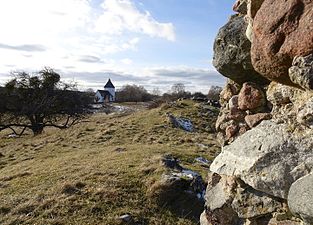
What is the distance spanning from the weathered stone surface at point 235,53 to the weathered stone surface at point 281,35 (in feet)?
2.36

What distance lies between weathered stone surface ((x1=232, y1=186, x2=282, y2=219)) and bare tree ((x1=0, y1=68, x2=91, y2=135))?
23.7 meters

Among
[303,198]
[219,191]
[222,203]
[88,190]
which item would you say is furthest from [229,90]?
[88,190]

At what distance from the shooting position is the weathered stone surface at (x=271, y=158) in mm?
2559

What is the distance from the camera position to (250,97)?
3.51m

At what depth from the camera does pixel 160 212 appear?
654 centimetres

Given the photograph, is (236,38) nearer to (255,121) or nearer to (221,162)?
(255,121)

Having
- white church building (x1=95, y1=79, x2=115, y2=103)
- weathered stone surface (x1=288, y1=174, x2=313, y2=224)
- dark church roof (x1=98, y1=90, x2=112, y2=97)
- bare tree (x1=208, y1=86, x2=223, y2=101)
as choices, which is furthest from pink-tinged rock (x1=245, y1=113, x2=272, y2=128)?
dark church roof (x1=98, y1=90, x2=112, y2=97)

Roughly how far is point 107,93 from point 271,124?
7122 centimetres

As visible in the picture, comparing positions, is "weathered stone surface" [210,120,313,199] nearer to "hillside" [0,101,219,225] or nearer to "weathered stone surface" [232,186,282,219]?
"weathered stone surface" [232,186,282,219]

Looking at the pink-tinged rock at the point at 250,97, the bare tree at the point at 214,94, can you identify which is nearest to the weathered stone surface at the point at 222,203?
the pink-tinged rock at the point at 250,97

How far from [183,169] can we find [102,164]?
215 cm

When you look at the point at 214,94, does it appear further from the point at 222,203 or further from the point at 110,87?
the point at 222,203

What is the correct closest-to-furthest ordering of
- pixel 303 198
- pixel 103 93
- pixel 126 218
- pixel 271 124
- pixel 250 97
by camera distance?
pixel 303 198
pixel 271 124
pixel 250 97
pixel 126 218
pixel 103 93

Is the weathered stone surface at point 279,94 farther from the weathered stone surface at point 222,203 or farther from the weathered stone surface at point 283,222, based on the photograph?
the weathered stone surface at point 283,222
